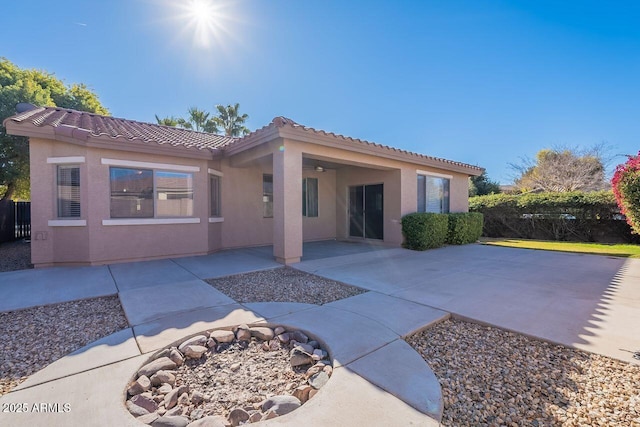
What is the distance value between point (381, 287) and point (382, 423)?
3.73m

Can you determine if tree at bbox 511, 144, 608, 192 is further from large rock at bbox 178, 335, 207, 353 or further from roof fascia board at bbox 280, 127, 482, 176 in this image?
large rock at bbox 178, 335, 207, 353

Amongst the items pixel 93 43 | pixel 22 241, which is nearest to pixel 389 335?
pixel 93 43

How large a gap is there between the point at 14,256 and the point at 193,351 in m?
9.84

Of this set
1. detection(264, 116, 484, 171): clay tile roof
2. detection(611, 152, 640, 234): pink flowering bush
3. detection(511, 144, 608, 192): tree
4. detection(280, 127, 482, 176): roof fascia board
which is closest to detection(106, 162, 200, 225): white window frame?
detection(264, 116, 484, 171): clay tile roof

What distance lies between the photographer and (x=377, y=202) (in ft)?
38.5

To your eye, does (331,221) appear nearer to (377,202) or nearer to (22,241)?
(377,202)

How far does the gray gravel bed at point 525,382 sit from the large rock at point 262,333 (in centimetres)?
174

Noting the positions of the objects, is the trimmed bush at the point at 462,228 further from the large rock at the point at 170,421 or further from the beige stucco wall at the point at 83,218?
the large rock at the point at 170,421

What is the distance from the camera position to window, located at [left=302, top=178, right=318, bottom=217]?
40.6 ft

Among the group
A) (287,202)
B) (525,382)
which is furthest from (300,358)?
(287,202)

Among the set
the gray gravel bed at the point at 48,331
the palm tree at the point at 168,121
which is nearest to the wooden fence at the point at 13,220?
the gray gravel bed at the point at 48,331

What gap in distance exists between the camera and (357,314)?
4.20 m

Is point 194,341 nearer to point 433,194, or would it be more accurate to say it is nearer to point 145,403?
point 145,403

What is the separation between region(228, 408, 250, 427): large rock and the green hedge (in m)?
17.7
